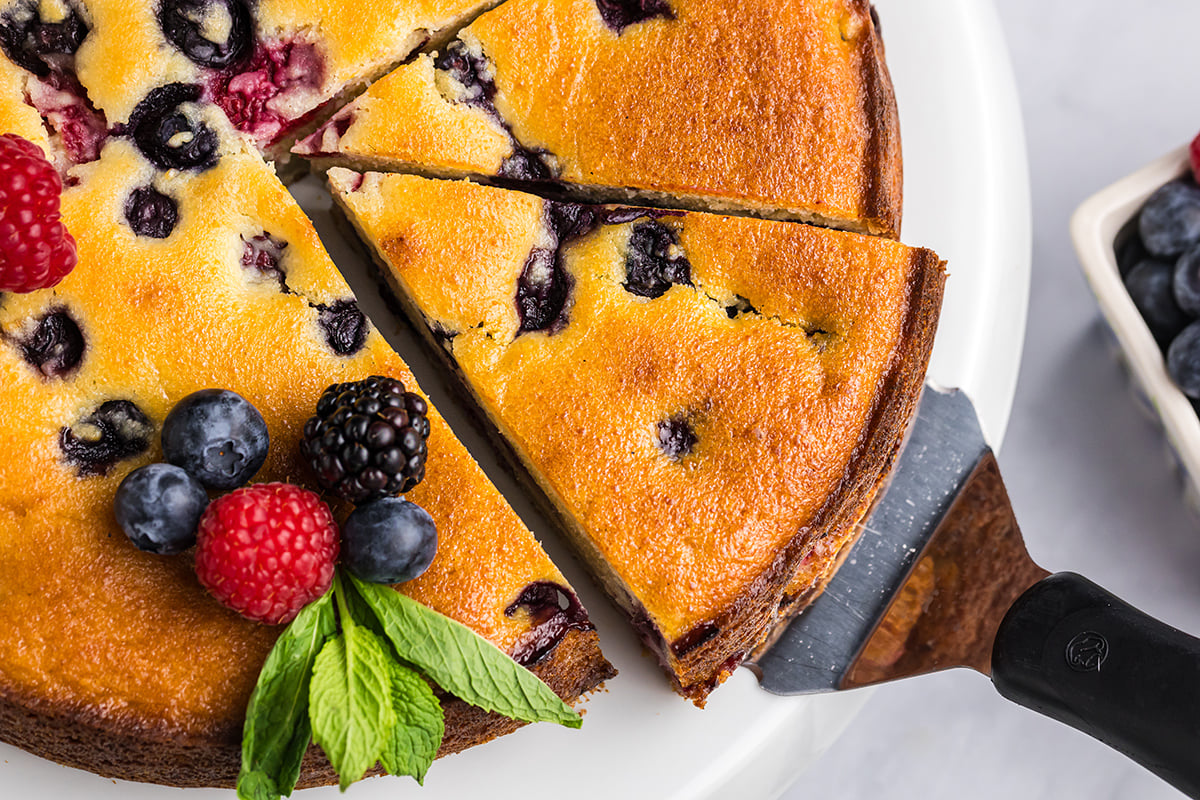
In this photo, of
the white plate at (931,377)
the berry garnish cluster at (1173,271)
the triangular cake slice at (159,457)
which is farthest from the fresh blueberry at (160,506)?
the berry garnish cluster at (1173,271)

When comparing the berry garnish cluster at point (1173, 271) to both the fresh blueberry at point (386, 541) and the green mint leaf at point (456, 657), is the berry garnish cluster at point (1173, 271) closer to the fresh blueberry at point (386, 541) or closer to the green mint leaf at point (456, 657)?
the green mint leaf at point (456, 657)

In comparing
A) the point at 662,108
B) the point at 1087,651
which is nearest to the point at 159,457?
the point at 662,108

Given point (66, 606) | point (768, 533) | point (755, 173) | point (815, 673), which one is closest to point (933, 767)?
point (815, 673)

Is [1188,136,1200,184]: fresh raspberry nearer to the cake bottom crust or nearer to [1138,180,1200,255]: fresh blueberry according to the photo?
[1138,180,1200,255]: fresh blueberry

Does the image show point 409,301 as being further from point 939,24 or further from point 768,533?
point 939,24

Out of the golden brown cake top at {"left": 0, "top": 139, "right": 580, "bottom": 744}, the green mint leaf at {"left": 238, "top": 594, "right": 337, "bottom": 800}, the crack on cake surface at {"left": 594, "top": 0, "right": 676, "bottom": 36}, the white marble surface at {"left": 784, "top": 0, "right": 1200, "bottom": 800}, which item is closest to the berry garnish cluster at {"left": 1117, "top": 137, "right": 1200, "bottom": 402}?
the white marble surface at {"left": 784, "top": 0, "right": 1200, "bottom": 800}

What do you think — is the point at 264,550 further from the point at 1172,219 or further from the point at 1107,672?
the point at 1172,219
